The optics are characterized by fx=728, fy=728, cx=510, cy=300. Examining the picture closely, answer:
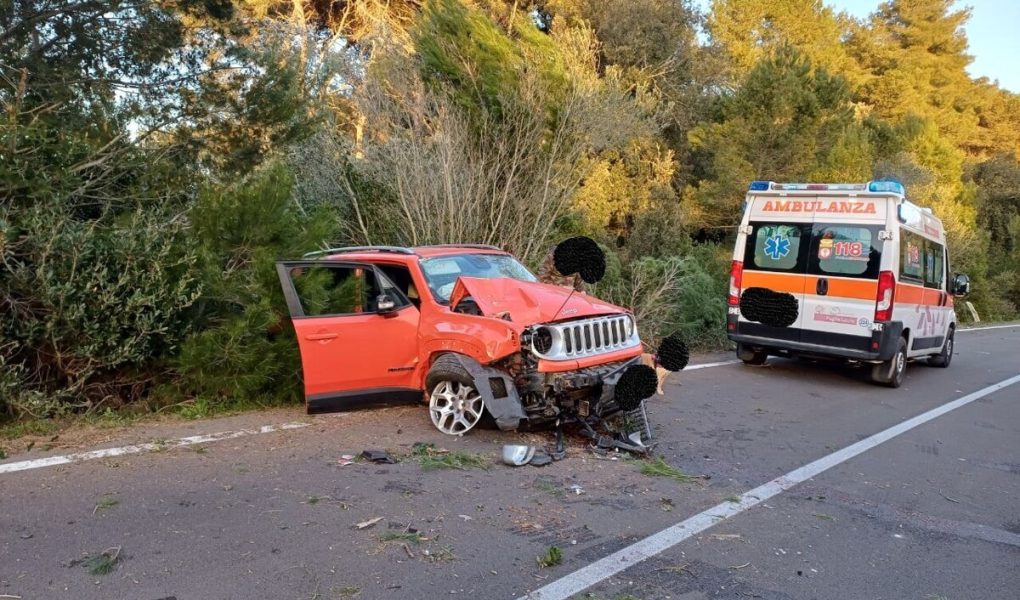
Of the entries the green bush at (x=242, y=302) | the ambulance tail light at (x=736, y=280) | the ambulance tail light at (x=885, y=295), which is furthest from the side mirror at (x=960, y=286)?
the green bush at (x=242, y=302)

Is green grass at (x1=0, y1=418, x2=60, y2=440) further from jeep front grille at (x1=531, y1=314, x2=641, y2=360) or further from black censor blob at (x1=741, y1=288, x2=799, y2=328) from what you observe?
black censor blob at (x1=741, y1=288, x2=799, y2=328)

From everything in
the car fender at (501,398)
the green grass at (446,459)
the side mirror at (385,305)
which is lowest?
the green grass at (446,459)

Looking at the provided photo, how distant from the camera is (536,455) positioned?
19.2 feet

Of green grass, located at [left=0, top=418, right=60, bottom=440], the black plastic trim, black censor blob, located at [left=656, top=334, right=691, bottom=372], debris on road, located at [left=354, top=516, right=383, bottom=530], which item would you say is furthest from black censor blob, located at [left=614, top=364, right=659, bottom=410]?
green grass, located at [left=0, top=418, right=60, bottom=440]

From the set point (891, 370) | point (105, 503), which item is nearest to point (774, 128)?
point (891, 370)

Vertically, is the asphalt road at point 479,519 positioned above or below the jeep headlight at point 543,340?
below

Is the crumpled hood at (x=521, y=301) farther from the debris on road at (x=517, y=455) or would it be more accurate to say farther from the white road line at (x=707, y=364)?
the white road line at (x=707, y=364)

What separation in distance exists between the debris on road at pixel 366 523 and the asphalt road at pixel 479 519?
0.15ft

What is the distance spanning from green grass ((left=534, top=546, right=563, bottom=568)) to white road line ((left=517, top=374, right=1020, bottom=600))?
0.15 m

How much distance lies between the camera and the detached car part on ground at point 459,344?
590cm

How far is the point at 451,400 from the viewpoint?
635 centimetres

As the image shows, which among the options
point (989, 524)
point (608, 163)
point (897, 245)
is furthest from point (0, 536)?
point (608, 163)

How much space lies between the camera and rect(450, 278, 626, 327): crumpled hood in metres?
6.12

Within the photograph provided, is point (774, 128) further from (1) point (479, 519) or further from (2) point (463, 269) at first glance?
(1) point (479, 519)
